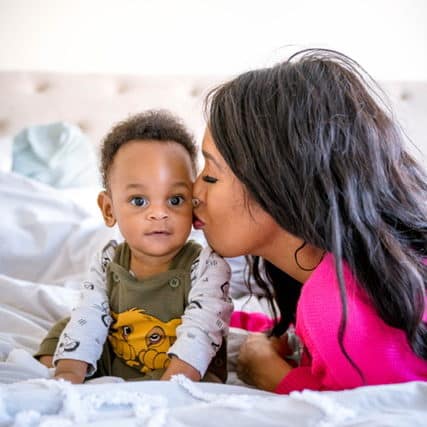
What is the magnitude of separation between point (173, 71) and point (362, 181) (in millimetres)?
1616

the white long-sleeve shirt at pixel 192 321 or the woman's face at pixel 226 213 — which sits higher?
the woman's face at pixel 226 213

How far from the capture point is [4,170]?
174 centimetres

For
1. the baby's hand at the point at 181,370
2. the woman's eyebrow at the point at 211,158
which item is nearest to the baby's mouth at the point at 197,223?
the woman's eyebrow at the point at 211,158

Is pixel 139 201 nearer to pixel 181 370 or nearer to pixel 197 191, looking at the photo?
pixel 197 191

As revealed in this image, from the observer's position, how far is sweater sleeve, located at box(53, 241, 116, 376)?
933 millimetres

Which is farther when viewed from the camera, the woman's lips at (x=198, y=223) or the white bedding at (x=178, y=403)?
the woman's lips at (x=198, y=223)

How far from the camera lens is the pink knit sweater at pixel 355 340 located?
788mm

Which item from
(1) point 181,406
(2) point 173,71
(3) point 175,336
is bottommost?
(3) point 175,336

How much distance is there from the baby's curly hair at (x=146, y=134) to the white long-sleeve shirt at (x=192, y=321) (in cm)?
20

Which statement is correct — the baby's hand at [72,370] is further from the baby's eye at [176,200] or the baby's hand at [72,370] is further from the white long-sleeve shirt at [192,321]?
the baby's eye at [176,200]

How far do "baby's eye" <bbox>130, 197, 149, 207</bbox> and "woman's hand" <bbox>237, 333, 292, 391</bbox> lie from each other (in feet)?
1.16

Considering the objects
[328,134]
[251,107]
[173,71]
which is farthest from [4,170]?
[328,134]

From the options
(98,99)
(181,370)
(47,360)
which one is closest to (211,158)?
(181,370)

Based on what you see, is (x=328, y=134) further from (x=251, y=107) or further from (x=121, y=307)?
(x=121, y=307)
